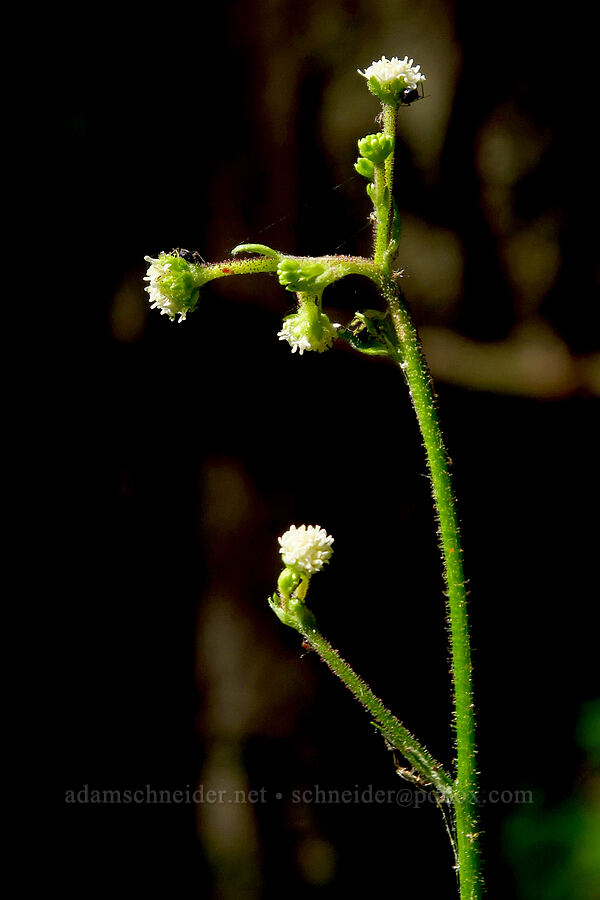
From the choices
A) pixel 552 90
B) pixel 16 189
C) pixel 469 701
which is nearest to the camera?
pixel 469 701

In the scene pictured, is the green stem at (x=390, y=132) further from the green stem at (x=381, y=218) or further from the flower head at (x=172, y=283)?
the flower head at (x=172, y=283)

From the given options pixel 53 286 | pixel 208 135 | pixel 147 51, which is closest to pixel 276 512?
pixel 53 286

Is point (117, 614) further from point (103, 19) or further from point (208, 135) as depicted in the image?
point (103, 19)

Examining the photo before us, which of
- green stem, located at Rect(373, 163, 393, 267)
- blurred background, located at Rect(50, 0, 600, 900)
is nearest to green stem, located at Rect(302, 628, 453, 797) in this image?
green stem, located at Rect(373, 163, 393, 267)

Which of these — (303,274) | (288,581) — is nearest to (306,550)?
(288,581)

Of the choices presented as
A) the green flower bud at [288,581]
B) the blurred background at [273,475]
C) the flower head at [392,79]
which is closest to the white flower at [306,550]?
the green flower bud at [288,581]

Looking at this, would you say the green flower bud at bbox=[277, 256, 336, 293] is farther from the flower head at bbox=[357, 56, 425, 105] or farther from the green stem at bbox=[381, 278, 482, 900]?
the flower head at bbox=[357, 56, 425, 105]
